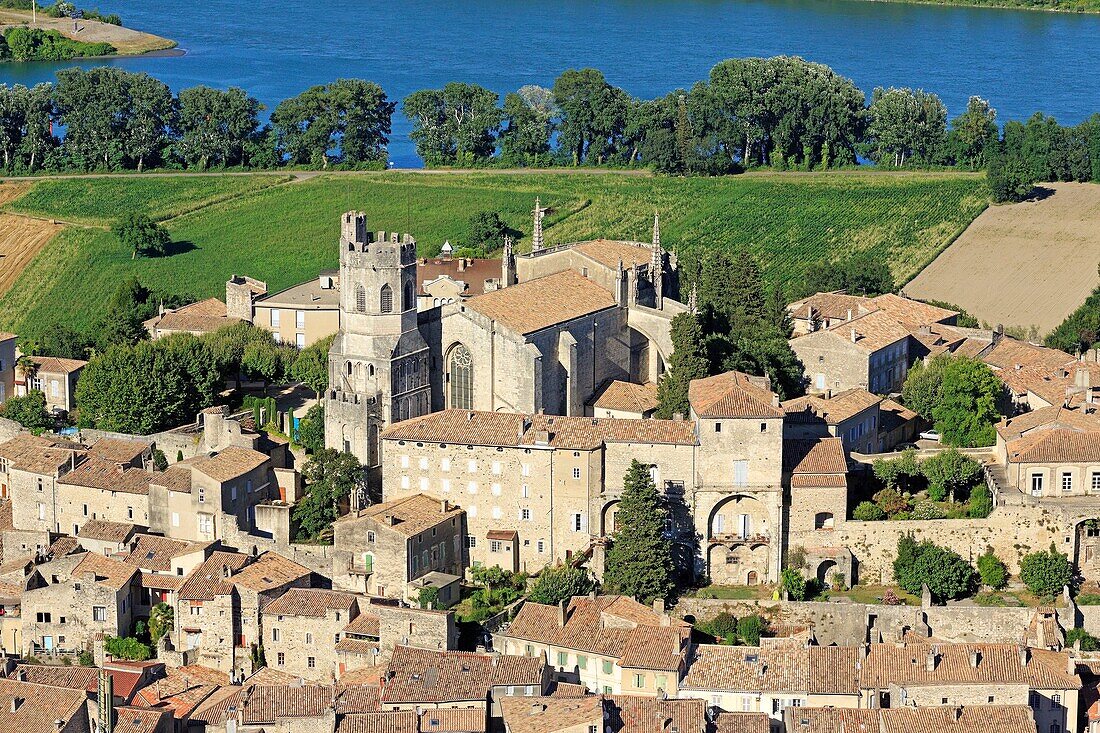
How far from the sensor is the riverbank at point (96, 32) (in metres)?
176

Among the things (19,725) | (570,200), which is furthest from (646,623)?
(570,200)

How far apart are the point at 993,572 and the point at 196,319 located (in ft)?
112

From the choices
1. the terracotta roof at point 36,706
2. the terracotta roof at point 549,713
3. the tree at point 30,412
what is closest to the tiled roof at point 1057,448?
the terracotta roof at point 549,713

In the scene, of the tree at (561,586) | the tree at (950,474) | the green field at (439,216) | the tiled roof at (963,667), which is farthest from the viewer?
the green field at (439,216)

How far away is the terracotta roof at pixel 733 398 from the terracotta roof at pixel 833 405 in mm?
2710

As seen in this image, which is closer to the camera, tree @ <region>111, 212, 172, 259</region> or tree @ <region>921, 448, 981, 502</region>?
tree @ <region>921, 448, 981, 502</region>

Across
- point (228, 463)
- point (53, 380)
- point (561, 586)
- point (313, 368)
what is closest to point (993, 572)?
point (561, 586)

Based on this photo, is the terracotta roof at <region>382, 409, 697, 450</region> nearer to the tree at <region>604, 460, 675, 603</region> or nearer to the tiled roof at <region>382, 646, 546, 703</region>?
the tree at <region>604, 460, 675, 603</region>

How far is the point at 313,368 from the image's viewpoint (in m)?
77.8

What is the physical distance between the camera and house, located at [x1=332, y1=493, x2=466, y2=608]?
65.8 metres

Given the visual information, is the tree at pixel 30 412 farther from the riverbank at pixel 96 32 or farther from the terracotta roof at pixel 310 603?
the riverbank at pixel 96 32

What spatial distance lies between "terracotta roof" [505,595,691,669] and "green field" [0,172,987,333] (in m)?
41.8

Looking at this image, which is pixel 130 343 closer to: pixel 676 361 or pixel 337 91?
pixel 676 361

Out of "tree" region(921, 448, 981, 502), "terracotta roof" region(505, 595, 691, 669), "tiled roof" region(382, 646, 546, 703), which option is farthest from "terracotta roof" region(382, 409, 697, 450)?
"tiled roof" region(382, 646, 546, 703)
